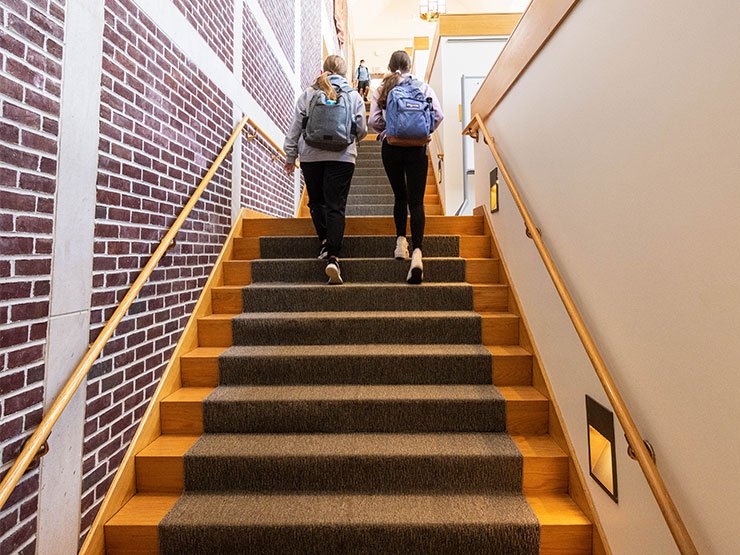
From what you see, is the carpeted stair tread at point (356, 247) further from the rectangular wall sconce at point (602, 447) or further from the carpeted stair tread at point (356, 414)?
the rectangular wall sconce at point (602, 447)

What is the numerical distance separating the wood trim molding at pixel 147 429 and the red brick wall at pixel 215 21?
133 centimetres

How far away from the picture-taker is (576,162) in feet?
5.39

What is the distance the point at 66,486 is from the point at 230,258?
183cm

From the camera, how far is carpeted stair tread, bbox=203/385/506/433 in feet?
6.33

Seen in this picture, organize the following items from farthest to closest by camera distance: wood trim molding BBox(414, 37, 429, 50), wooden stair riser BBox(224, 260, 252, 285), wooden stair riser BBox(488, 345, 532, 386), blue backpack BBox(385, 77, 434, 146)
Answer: wood trim molding BBox(414, 37, 429, 50)
wooden stair riser BBox(224, 260, 252, 285)
blue backpack BBox(385, 77, 434, 146)
wooden stair riser BBox(488, 345, 532, 386)

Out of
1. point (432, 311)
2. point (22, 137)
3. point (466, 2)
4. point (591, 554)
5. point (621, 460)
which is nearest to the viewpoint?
point (22, 137)

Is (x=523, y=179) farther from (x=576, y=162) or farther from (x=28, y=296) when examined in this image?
(x=28, y=296)

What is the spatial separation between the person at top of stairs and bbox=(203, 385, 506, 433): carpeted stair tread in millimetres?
957

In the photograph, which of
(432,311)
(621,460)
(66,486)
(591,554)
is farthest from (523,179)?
(66,486)

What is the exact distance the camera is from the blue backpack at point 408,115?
8.30 ft

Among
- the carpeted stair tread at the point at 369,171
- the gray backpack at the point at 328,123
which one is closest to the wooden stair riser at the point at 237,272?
the gray backpack at the point at 328,123

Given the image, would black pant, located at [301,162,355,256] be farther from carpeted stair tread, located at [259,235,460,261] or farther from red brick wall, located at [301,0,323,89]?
red brick wall, located at [301,0,323,89]

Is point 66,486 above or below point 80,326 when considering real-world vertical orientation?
below

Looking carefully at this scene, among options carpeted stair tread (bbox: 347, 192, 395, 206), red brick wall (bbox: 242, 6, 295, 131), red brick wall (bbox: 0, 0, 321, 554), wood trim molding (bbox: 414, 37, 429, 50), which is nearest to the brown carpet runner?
red brick wall (bbox: 0, 0, 321, 554)
